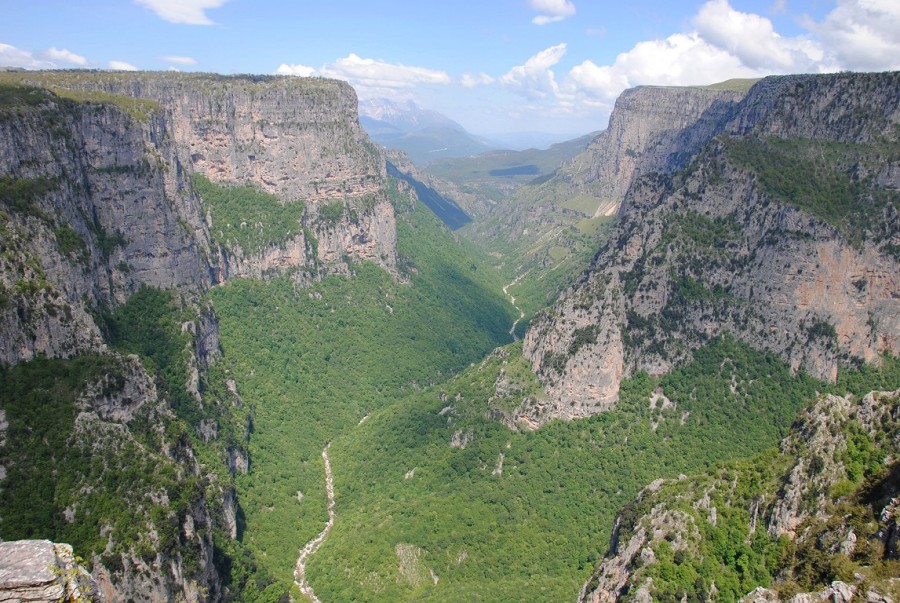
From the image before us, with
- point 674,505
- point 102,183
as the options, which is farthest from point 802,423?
point 102,183

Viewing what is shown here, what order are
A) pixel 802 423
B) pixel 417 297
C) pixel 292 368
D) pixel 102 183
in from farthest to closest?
1. pixel 417 297
2. pixel 292 368
3. pixel 102 183
4. pixel 802 423

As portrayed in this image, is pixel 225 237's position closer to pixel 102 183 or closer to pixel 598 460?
pixel 102 183

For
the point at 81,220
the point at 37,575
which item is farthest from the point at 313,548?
the point at 37,575

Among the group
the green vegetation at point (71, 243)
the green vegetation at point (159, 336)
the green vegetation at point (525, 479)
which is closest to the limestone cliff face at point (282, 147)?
the green vegetation at point (159, 336)

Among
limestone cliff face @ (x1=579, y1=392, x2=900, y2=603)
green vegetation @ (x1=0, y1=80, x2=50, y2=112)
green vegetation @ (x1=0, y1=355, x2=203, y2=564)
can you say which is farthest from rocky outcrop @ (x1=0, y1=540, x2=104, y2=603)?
green vegetation @ (x1=0, y1=80, x2=50, y2=112)

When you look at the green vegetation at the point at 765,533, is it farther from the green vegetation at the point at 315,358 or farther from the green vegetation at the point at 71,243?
the green vegetation at the point at 71,243

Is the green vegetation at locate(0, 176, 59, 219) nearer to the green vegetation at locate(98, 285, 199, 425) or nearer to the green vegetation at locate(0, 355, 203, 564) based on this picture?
the green vegetation at locate(98, 285, 199, 425)

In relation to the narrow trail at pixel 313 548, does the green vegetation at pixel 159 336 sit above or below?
above
